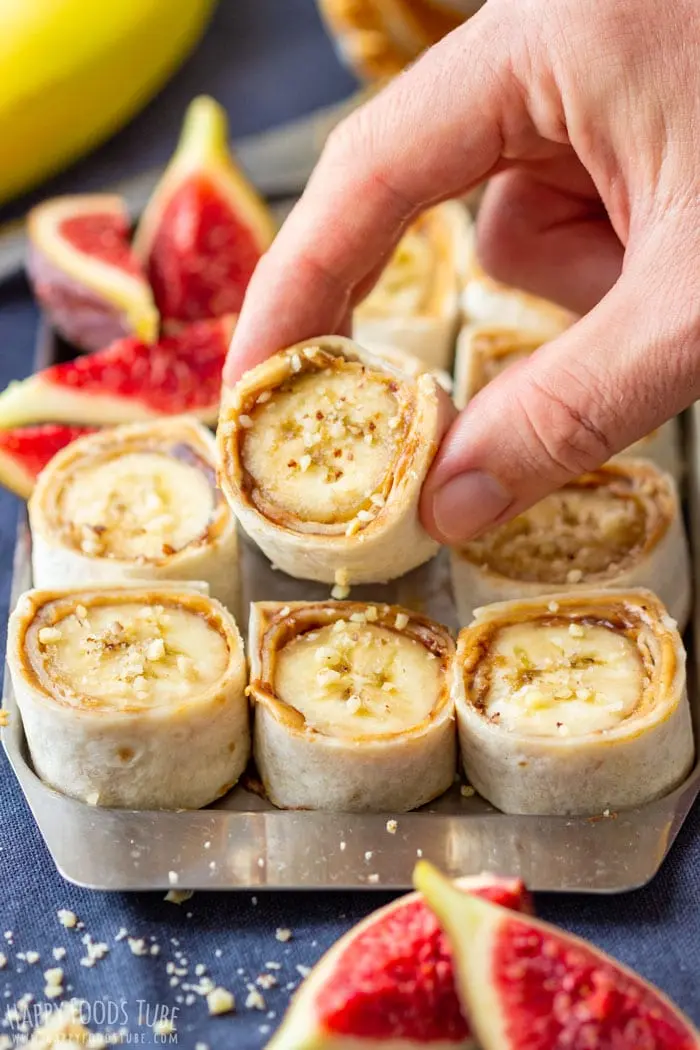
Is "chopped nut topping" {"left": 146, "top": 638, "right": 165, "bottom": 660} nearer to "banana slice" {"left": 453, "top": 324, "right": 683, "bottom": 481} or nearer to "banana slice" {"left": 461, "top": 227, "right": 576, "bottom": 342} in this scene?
"banana slice" {"left": 453, "top": 324, "right": 683, "bottom": 481}

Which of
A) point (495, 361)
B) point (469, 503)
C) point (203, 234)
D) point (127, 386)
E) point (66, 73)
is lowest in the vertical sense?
point (495, 361)

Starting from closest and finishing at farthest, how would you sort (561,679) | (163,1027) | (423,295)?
(163,1027) < (561,679) < (423,295)

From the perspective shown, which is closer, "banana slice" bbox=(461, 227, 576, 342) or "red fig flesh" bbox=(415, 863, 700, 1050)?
"red fig flesh" bbox=(415, 863, 700, 1050)

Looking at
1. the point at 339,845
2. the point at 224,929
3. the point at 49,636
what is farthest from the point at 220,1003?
the point at 49,636

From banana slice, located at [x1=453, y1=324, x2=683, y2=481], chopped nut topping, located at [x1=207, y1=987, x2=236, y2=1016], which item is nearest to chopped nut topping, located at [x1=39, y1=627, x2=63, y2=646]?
chopped nut topping, located at [x1=207, y1=987, x2=236, y2=1016]

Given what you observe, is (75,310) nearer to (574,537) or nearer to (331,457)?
(331,457)

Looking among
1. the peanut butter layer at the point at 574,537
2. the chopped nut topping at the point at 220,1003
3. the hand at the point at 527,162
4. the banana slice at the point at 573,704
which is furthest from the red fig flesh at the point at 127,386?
the chopped nut topping at the point at 220,1003
